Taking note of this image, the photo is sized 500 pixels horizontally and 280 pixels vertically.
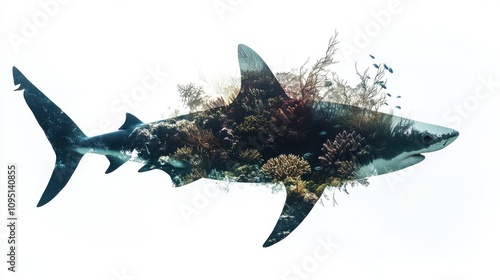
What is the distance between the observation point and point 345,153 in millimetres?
8305

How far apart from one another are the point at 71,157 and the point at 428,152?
4.82 m

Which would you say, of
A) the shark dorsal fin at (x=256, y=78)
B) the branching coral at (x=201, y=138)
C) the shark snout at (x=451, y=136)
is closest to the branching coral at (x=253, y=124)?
the shark dorsal fin at (x=256, y=78)

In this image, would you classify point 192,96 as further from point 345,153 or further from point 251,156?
point 345,153

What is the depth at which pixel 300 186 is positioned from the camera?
332 inches

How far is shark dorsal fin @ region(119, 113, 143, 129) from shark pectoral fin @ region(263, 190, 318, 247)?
2.30 m

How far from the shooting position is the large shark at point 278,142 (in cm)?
829

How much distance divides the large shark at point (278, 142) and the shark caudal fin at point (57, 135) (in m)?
0.63

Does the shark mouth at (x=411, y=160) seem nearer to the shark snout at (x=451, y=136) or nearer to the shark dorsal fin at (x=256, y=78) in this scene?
the shark snout at (x=451, y=136)

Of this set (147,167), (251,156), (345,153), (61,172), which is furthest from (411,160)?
(61,172)

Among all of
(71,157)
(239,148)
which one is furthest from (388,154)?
(71,157)

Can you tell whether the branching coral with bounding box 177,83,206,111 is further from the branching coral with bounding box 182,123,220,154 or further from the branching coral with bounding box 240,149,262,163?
the branching coral with bounding box 240,149,262,163

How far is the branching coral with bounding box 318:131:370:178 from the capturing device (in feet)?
27.2

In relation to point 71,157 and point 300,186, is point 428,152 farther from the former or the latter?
point 71,157

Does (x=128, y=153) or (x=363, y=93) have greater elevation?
(x=363, y=93)
